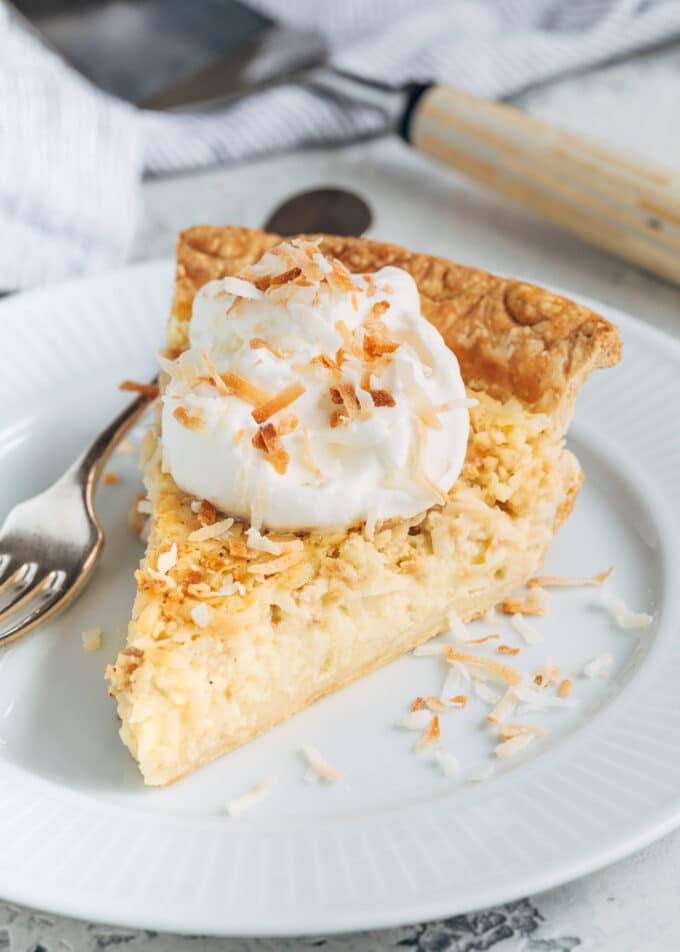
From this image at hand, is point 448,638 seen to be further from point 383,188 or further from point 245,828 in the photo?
point 383,188

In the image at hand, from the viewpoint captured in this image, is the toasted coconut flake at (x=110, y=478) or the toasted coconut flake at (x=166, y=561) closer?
the toasted coconut flake at (x=166, y=561)

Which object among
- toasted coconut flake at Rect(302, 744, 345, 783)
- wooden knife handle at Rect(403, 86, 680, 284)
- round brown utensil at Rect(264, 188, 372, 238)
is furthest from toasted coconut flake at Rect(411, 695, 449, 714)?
wooden knife handle at Rect(403, 86, 680, 284)

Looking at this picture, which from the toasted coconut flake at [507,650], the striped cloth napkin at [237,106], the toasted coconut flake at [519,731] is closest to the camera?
the toasted coconut flake at [519,731]

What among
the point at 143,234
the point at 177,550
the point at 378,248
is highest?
the point at 378,248

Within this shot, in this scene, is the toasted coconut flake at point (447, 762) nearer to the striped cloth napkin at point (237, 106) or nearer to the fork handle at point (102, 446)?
the fork handle at point (102, 446)

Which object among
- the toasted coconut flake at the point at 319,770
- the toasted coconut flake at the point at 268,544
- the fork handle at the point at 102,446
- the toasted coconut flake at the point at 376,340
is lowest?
the fork handle at the point at 102,446

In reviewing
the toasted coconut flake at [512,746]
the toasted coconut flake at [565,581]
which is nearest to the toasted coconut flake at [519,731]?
the toasted coconut flake at [512,746]

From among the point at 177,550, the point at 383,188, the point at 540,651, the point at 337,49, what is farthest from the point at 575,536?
the point at 337,49
